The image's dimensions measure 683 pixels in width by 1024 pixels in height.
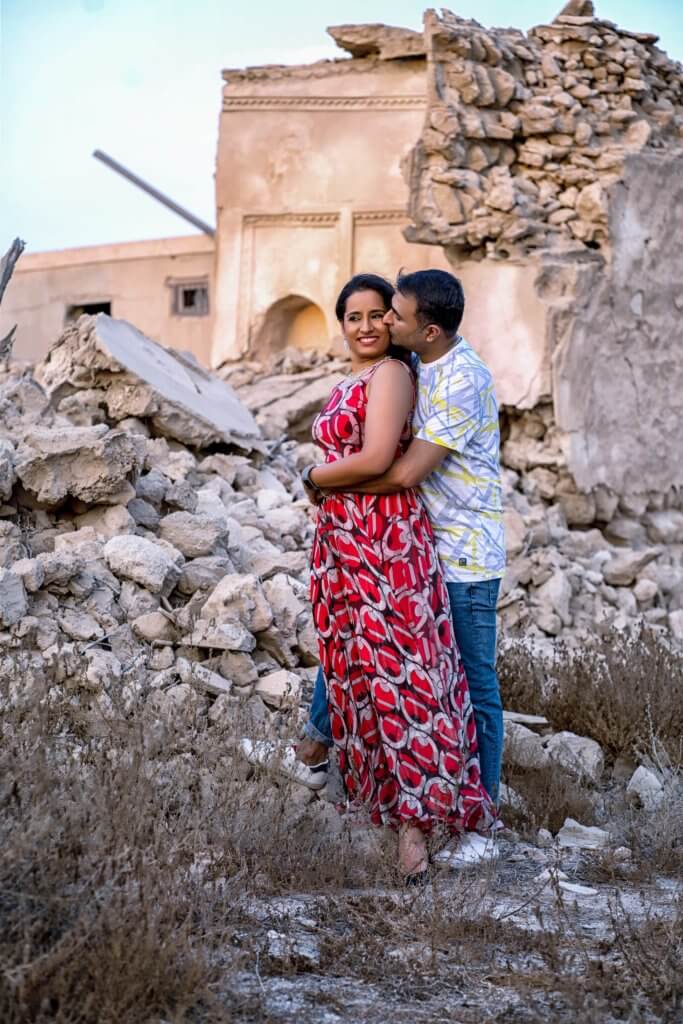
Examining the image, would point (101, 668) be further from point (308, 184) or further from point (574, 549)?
point (308, 184)

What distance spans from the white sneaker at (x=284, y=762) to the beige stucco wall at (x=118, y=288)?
12144 millimetres

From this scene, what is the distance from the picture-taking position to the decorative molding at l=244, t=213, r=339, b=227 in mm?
13438

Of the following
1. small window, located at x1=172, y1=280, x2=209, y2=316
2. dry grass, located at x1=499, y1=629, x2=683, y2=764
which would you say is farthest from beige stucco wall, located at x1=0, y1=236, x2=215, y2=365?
dry grass, located at x1=499, y1=629, x2=683, y2=764

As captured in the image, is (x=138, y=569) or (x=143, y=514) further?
(x=143, y=514)

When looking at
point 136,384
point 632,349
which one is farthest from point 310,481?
point 632,349

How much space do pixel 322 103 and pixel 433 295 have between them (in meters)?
10.8

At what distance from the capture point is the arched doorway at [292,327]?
44.5 feet

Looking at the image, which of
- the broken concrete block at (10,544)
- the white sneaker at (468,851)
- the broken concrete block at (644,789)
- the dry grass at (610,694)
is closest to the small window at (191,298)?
the dry grass at (610,694)

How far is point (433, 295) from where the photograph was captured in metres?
3.35

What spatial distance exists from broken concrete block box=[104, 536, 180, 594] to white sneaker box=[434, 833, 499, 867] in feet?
5.29

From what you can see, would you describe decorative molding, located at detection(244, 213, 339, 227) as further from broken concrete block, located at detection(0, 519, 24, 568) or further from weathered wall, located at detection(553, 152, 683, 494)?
broken concrete block, located at detection(0, 519, 24, 568)

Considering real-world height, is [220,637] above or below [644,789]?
above

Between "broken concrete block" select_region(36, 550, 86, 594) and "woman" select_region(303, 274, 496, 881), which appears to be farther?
"broken concrete block" select_region(36, 550, 86, 594)

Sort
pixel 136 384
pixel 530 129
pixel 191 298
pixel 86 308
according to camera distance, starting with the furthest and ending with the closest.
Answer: pixel 86 308 → pixel 191 298 → pixel 530 129 → pixel 136 384
